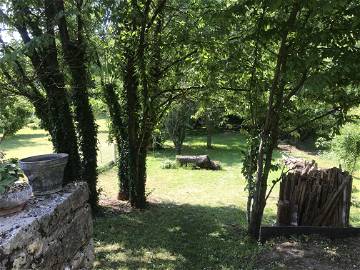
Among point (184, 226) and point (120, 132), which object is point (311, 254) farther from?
point (120, 132)

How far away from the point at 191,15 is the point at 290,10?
11.4ft

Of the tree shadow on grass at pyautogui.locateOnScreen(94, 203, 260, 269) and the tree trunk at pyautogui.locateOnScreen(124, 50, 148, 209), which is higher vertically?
the tree trunk at pyautogui.locateOnScreen(124, 50, 148, 209)

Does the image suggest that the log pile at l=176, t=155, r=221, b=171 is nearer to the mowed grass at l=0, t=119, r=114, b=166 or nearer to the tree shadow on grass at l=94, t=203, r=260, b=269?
the mowed grass at l=0, t=119, r=114, b=166

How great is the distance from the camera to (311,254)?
614 cm

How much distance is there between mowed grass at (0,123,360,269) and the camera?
6.36 m

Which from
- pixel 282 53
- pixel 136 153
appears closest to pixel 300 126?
pixel 282 53

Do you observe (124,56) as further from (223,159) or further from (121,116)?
(223,159)

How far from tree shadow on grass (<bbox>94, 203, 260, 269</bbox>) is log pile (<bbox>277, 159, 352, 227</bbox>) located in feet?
3.59

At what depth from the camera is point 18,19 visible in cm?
654

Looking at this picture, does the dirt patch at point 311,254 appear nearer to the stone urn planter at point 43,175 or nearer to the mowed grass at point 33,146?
the stone urn planter at point 43,175

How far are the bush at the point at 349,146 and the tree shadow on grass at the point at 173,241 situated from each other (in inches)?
245

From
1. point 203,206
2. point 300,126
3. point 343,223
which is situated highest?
point 300,126

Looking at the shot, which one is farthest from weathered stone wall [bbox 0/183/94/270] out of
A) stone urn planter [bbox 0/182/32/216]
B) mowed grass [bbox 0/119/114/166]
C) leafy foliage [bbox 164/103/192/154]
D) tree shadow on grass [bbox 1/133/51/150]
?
tree shadow on grass [bbox 1/133/51/150]

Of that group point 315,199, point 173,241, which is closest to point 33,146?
point 173,241
